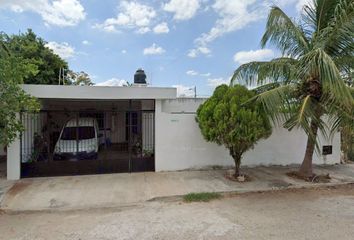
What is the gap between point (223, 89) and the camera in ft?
28.0

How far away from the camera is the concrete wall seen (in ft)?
31.2

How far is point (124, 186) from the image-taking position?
7.89 metres

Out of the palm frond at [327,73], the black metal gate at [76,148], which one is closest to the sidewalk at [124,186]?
the black metal gate at [76,148]

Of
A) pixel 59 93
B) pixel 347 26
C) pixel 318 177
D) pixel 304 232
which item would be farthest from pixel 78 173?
pixel 347 26

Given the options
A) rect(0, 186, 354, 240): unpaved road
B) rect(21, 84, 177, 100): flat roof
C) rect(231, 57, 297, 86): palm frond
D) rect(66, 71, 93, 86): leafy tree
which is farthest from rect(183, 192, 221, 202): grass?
rect(66, 71, 93, 86): leafy tree

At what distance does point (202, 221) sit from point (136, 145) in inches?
232

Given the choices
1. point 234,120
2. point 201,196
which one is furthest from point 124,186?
point 234,120

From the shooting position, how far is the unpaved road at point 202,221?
4.91 metres

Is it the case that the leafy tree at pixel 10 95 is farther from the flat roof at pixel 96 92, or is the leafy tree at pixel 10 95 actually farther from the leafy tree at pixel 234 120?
the leafy tree at pixel 234 120

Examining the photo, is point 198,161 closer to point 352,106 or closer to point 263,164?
point 263,164

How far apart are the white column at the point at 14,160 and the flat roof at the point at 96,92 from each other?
160 centimetres

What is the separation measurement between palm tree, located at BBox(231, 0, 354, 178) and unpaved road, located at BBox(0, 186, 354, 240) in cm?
217

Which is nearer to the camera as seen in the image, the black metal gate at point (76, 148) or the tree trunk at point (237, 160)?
the tree trunk at point (237, 160)

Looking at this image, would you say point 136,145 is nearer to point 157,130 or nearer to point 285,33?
point 157,130
